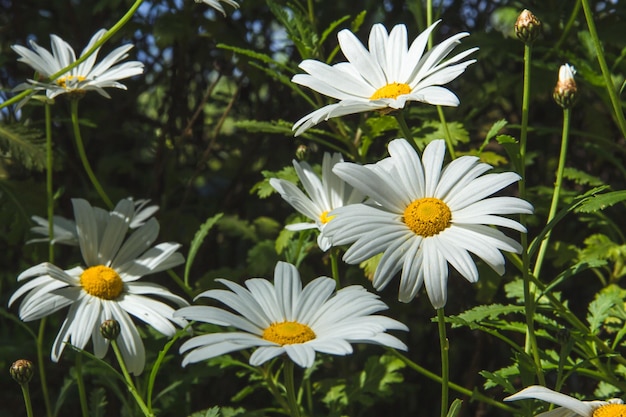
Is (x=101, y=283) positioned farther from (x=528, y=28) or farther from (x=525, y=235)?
(x=528, y=28)

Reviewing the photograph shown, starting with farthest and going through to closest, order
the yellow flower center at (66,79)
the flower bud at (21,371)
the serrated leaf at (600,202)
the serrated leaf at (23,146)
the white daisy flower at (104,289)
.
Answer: the serrated leaf at (23,146), the yellow flower center at (66,79), the white daisy flower at (104,289), the flower bud at (21,371), the serrated leaf at (600,202)

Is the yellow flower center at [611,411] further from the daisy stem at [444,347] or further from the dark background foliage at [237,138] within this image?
the dark background foliage at [237,138]

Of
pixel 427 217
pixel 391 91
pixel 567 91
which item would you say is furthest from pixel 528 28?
pixel 427 217

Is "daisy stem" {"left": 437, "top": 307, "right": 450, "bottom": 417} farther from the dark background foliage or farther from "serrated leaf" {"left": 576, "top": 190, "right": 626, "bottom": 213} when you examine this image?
the dark background foliage

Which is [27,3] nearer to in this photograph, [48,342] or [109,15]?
[109,15]

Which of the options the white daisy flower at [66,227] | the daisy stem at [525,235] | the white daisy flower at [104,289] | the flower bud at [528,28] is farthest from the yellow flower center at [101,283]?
the flower bud at [528,28]

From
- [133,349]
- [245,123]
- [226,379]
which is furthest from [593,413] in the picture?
[226,379]
